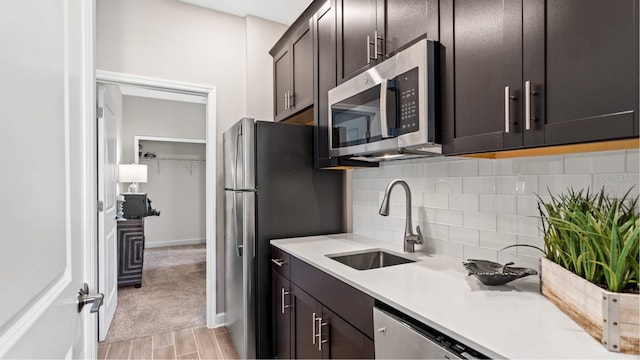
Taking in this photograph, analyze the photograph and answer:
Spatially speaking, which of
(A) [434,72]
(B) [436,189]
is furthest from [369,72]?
(B) [436,189]

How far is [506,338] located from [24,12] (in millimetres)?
1203

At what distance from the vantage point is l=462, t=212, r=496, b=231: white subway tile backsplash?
1.42 metres

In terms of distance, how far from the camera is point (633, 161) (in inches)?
38.7

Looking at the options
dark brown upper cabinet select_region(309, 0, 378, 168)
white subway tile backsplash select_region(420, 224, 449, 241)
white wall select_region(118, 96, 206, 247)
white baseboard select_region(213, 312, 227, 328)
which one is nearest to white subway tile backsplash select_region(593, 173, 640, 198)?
white subway tile backsplash select_region(420, 224, 449, 241)

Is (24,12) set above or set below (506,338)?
above

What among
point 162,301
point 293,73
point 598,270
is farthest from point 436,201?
point 162,301

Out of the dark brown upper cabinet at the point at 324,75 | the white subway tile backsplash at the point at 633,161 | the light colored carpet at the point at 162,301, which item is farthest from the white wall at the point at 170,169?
the white subway tile backsplash at the point at 633,161

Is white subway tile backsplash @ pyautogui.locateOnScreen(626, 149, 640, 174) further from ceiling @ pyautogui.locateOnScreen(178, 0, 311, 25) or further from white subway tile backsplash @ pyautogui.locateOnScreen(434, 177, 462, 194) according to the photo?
ceiling @ pyautogui.locateOnScreen(178, 0, 311, 25)

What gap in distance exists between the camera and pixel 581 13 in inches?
32.4

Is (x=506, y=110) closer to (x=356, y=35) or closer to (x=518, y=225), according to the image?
(x=518, y=225)

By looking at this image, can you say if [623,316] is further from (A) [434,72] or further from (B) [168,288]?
(B) [168,288]

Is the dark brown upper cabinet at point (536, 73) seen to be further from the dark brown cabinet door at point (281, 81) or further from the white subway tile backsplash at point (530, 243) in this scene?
the dark brown cabinet door at point (281, 81)

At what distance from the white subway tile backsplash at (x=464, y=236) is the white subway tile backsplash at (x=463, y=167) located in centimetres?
27

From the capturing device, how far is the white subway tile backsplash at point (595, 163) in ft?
3.35
